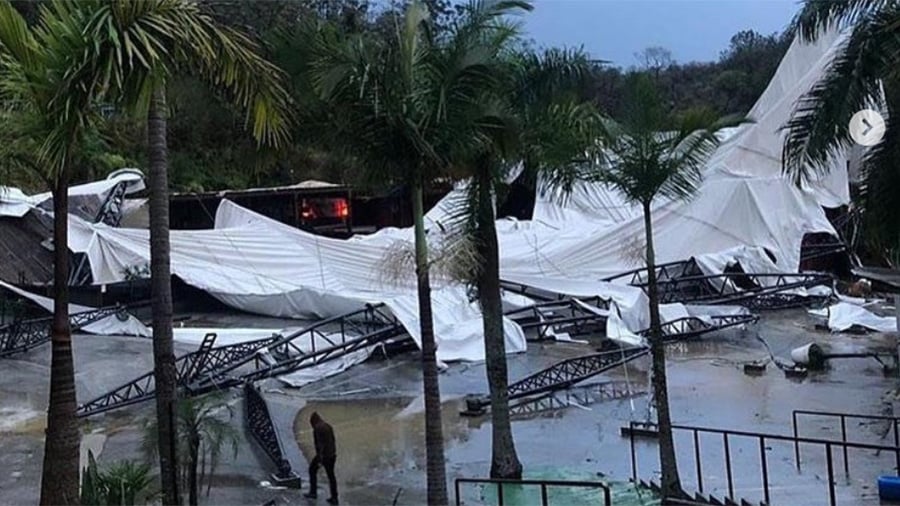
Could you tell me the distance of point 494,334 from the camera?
10641mm

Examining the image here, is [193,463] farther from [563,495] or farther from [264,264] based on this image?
[264,264]

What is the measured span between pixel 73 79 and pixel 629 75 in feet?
22.5

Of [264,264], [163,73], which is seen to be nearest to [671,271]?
[264,264]

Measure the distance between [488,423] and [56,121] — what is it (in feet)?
32.2

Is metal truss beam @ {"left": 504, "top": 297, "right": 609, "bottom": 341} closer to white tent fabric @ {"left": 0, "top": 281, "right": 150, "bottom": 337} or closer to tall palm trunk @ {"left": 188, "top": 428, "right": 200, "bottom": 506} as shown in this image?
white tent fabric @ {"left": 0, "top": 281, "right": 150, "bottom": 337}

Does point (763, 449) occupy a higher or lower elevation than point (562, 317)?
lower

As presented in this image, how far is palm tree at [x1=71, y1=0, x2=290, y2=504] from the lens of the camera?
520cm

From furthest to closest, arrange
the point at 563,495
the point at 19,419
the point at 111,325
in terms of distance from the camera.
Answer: the point at 111,325
the point at 19,419
the point at 563,495

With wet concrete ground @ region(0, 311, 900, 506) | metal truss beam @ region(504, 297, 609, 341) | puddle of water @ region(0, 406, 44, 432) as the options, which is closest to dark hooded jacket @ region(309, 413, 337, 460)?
wet concrete ground @ region(0, 311, 900, 506)

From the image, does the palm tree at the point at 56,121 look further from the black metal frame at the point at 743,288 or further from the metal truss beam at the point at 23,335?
the black metal frame at the point at 743,288

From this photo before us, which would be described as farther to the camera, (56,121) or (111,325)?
(111,325)

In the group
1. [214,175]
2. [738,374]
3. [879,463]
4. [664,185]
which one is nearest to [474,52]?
[664,185]

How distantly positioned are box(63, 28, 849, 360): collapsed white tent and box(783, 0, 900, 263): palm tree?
7.80 m

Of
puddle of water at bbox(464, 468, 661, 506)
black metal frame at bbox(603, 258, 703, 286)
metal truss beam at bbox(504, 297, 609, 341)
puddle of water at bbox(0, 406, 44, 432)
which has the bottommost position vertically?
puddle of water at bbox(464, 468, 661, 506)
